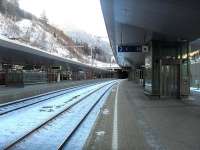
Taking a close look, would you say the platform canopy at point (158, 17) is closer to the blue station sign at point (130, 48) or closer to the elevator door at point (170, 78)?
the elevator door at point (170, 78)

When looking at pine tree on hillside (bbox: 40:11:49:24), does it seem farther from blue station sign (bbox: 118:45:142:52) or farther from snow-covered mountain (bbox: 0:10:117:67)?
blue station sign (bbox: 118:45:142:52)

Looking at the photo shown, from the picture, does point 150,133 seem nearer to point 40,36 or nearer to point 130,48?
point 130,48

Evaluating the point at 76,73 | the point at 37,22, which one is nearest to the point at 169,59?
the point at 76,73

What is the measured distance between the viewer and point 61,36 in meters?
143

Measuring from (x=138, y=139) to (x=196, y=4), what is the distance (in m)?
6.58

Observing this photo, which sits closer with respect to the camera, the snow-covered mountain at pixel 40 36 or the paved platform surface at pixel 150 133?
the paved platform surface at pixel 150 133

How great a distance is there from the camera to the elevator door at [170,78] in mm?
26625

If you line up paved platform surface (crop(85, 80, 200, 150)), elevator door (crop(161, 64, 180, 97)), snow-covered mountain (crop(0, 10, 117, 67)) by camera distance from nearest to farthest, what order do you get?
1. paved platform surface (crop(85, 80, 200, 150))
2. elevator door (crop(161, 64, 180, 97))
3. snow-covered mountain (crop(0, 10, 117, 67))

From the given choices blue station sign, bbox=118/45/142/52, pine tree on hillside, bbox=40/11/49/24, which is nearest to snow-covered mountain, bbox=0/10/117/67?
pine tree on hillside, bbox=40/11/49/24

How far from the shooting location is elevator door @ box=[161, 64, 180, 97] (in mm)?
26625

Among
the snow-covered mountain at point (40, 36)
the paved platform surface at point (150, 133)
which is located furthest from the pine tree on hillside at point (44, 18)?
the paved platform surface at point (150, 133)

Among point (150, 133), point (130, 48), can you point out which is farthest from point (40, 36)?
point (150, 133)

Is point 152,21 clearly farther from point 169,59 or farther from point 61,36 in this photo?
point 61,36

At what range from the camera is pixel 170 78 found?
87.7ft
